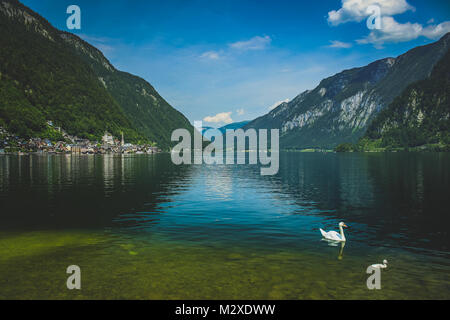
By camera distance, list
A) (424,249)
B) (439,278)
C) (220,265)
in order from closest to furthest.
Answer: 1. (439,278)
2. (220,265)
3. (424,249)

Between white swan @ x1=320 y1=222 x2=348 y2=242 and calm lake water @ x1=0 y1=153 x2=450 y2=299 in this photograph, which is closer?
calm lake water @ x1=0 y1=153 x2=450 y2=299

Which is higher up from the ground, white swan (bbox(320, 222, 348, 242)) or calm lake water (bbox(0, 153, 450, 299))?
white swan (bbox(320, 222, 348, 242))

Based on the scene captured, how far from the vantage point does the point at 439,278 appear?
18578 millimetres

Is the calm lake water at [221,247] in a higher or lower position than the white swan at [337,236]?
lower

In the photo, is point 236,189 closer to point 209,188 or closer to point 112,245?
point 209,188

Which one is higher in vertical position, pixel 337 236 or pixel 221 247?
pixel 337 236

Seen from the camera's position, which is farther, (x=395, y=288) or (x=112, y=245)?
(x=112, y=245)

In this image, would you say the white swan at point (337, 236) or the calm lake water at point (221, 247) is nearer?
the calm lake water at point (221, 247)

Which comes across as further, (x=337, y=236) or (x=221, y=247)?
(x=337, y=236)
